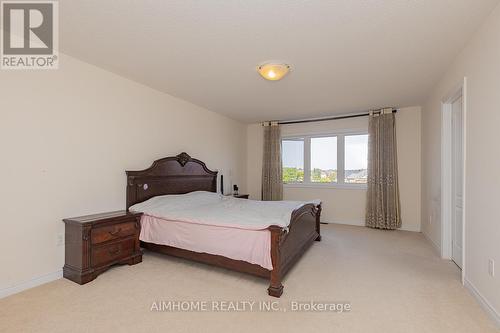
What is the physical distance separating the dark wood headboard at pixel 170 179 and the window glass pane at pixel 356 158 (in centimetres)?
287

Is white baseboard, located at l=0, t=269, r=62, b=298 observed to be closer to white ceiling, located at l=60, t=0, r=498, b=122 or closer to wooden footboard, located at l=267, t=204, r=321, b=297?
wooden footboard, located at l=267, t=204, r=321, b=297

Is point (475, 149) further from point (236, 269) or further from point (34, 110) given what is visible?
point (34, 110)

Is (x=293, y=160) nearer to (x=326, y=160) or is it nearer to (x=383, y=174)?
(x=326, y=160)

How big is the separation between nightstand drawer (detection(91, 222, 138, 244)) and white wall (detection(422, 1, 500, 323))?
11.5ft

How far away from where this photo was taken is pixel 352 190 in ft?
17.6

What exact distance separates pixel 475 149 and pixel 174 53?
305 centimetres

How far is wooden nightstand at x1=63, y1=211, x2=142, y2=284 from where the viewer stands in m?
2.58

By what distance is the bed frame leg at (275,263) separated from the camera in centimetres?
233

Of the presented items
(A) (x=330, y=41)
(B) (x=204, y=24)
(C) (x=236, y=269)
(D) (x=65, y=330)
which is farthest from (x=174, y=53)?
(D) (x=65, y=330)

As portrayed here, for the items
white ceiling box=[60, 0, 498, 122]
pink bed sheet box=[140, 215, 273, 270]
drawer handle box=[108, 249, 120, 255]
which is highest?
white ceiling box=[60, 0, 498, 122]

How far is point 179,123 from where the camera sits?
4.34 m

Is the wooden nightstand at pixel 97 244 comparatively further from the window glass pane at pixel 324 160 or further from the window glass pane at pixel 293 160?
the window glass pane at pixel 324 160

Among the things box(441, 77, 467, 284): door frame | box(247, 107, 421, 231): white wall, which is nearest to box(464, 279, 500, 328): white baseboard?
box(441, 77, 467, 284): door frame

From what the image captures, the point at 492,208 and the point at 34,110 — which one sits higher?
the point at 34,110
